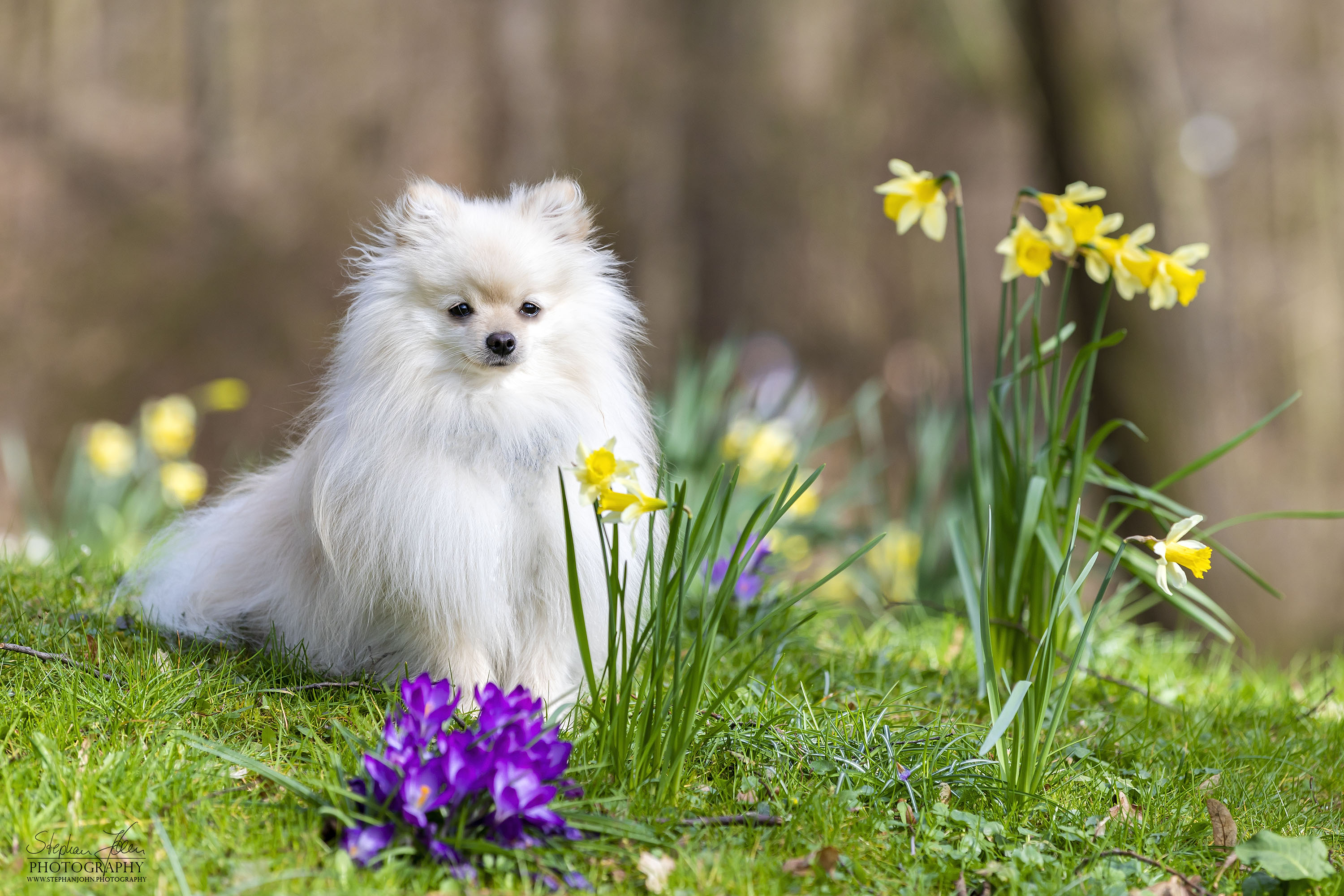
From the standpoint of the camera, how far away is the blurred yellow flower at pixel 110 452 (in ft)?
14.9

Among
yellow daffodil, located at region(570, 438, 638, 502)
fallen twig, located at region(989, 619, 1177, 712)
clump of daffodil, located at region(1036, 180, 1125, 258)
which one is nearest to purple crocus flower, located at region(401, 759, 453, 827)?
yellow daffodil, located at region(570, 438, 638, 502)

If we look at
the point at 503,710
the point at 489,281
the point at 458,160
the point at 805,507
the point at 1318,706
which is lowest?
the point at 1318,706

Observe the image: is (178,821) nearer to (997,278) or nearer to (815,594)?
(815,594)

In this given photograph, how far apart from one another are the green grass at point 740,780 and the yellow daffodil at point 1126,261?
3.64ft

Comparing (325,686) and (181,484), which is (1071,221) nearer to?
(325,686)

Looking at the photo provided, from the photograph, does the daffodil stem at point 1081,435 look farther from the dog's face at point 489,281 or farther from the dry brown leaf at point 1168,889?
the dog's face at point 489,281

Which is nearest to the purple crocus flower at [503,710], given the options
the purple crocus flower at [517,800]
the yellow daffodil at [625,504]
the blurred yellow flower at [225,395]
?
the purple crocus flower at [517,800]

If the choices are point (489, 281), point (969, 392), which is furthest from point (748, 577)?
point (489, 281)

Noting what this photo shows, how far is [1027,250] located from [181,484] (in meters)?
3.90

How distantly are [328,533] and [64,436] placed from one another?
242 inches

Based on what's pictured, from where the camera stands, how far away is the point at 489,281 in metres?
2.21

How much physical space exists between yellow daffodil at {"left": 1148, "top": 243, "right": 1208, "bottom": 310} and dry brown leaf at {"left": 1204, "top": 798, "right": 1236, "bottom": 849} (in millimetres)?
1094

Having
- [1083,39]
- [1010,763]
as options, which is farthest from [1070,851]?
[1083,39]

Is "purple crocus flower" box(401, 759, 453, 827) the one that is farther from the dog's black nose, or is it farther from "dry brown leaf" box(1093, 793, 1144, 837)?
"dry brown leaf" box(1093, 793, 1144, 837)
